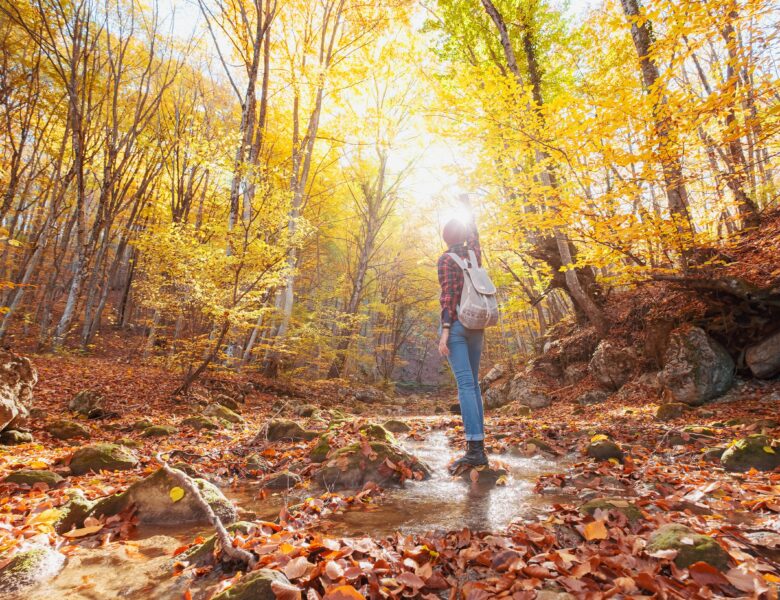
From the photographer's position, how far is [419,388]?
2844 cm

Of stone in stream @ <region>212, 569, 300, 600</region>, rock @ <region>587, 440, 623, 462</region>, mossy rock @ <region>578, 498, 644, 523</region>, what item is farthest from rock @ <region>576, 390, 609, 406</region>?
stone in stream @ <region>212, 569, 300, 600</region>

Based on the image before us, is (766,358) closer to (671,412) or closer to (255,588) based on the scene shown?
(671,412)

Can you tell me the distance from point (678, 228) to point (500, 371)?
8.42 meters

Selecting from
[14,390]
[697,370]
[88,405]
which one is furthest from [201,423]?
[697,370]

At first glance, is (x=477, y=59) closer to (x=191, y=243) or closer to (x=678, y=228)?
(x=678, y=228)

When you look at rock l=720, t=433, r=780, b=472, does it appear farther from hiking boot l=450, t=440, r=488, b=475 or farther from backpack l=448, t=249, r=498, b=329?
backpack l=448, t=249, r=498, b=329

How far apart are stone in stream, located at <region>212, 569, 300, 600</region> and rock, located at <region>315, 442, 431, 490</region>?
5.92 ft

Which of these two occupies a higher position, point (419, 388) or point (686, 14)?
point (686, 14)

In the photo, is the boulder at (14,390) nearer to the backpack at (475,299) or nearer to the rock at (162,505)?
the rock at (162,505)

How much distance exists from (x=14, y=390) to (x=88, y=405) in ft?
5.08

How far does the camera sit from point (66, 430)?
480cm

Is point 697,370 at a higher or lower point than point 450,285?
lower

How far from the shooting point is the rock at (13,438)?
4.19 m

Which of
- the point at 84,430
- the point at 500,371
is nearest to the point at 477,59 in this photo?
the point at 500,371
